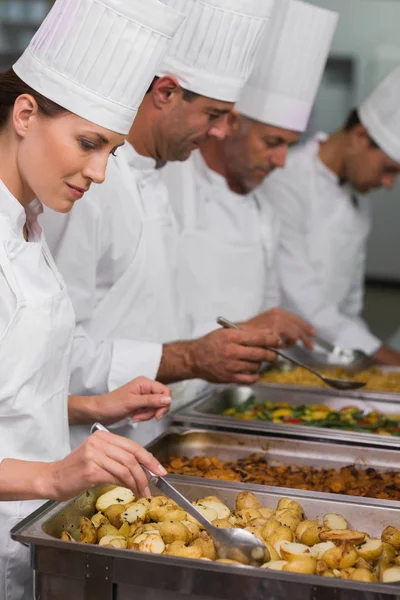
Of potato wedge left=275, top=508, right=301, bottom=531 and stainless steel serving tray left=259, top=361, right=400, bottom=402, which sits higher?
potato wedge left=275, top=508, right=301, bottom=531

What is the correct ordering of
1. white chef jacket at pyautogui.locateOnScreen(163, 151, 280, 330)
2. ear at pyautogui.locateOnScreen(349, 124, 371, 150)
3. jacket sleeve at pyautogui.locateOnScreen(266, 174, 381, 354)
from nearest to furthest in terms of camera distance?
white chef jacket at pyautogui.locateOnScreen(163, 151, 280, 330) → jacket sleeve at pyautogui.locateOnScreen(266, 174, 381, 354) → ear at pyautogui.locateOnScreen(349, 124, 371, 150)

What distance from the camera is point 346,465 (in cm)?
203

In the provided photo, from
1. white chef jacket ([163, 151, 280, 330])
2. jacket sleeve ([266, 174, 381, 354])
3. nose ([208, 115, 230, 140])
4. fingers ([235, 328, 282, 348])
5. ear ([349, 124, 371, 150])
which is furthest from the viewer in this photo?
ear ([349, 124, 371, 150])

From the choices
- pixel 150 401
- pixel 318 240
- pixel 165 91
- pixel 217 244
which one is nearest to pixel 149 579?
pixel 150 401

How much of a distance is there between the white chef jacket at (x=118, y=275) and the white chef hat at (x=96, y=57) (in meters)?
0.48

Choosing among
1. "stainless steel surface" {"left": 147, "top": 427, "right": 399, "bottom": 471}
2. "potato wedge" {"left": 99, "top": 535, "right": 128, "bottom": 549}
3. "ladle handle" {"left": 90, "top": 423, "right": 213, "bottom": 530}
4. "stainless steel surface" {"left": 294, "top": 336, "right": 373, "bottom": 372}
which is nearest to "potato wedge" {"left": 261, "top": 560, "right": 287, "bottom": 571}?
"ladle handle" {"left": 90, "top": 423, "right": 213, "bottom": 530}

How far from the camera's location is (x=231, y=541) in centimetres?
139

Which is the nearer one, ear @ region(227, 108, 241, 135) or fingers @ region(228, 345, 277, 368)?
fingers @ region(228, 345, 277, 368)

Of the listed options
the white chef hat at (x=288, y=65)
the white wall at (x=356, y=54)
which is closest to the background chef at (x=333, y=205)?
the white chef hat at (x=288, y=65)

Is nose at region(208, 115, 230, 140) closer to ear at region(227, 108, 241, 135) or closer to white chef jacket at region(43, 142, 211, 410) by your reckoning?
white chef jacket at region(43, 142, 211, 410)

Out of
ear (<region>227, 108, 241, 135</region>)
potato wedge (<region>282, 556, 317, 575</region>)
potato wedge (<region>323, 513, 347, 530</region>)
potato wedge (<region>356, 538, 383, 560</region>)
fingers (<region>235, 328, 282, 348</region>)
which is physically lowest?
fingers (<region>235, 328, 282, 348</region>)

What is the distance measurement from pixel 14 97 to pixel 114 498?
28.6 inches

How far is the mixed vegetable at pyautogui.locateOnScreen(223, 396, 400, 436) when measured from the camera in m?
2.29

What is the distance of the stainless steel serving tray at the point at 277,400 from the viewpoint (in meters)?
2.07
